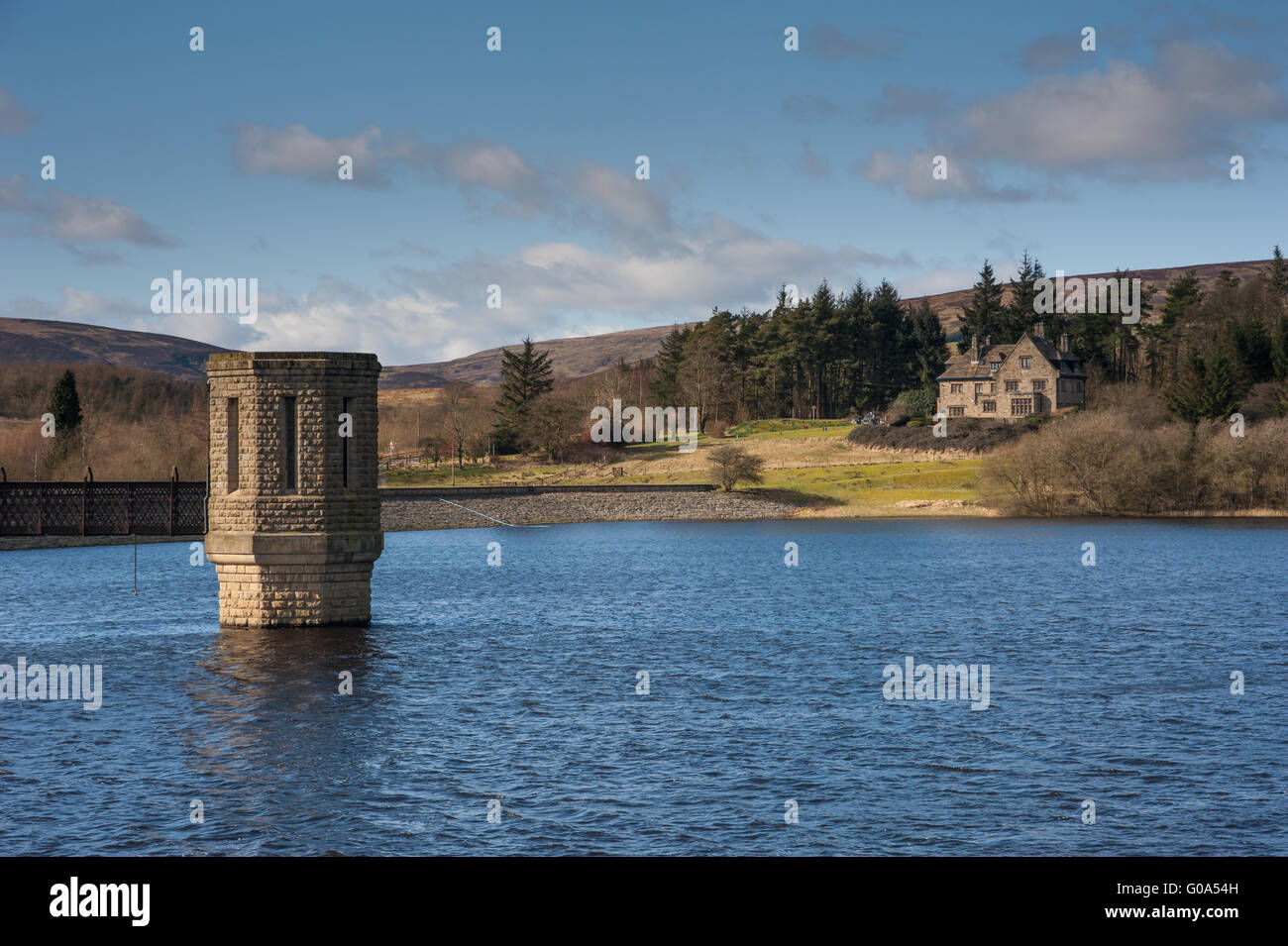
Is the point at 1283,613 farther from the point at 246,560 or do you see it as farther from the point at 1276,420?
the point at 1276,420

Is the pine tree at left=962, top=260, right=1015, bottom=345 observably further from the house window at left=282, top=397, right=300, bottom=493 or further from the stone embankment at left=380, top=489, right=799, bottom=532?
the house window at left=282, top=397, right=300, bottom=493

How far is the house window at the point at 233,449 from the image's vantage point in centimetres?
4081

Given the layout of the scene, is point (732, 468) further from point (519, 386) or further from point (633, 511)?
point (519, 386)

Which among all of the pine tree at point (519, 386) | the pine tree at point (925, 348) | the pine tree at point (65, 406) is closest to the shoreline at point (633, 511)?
the pine tree at point (65, 406)

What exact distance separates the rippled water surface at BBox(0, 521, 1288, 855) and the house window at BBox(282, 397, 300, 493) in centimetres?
554

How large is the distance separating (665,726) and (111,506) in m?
29.0

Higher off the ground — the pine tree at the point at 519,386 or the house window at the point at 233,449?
the pine tree at the point at 519,386

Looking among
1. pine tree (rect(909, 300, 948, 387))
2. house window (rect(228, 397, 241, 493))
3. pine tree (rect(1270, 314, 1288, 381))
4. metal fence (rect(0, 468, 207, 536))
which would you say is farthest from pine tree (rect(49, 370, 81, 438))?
pine tree (rect(1270, 314, 1288, 381))

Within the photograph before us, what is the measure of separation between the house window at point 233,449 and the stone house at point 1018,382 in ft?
383

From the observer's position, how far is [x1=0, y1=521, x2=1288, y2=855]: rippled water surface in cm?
2105

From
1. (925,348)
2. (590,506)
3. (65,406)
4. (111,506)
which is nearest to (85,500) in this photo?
(111,506)

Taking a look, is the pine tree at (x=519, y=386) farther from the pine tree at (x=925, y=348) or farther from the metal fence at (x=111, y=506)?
the metal fence at (x=111, y=506)

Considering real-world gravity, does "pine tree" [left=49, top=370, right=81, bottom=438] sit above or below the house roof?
below
